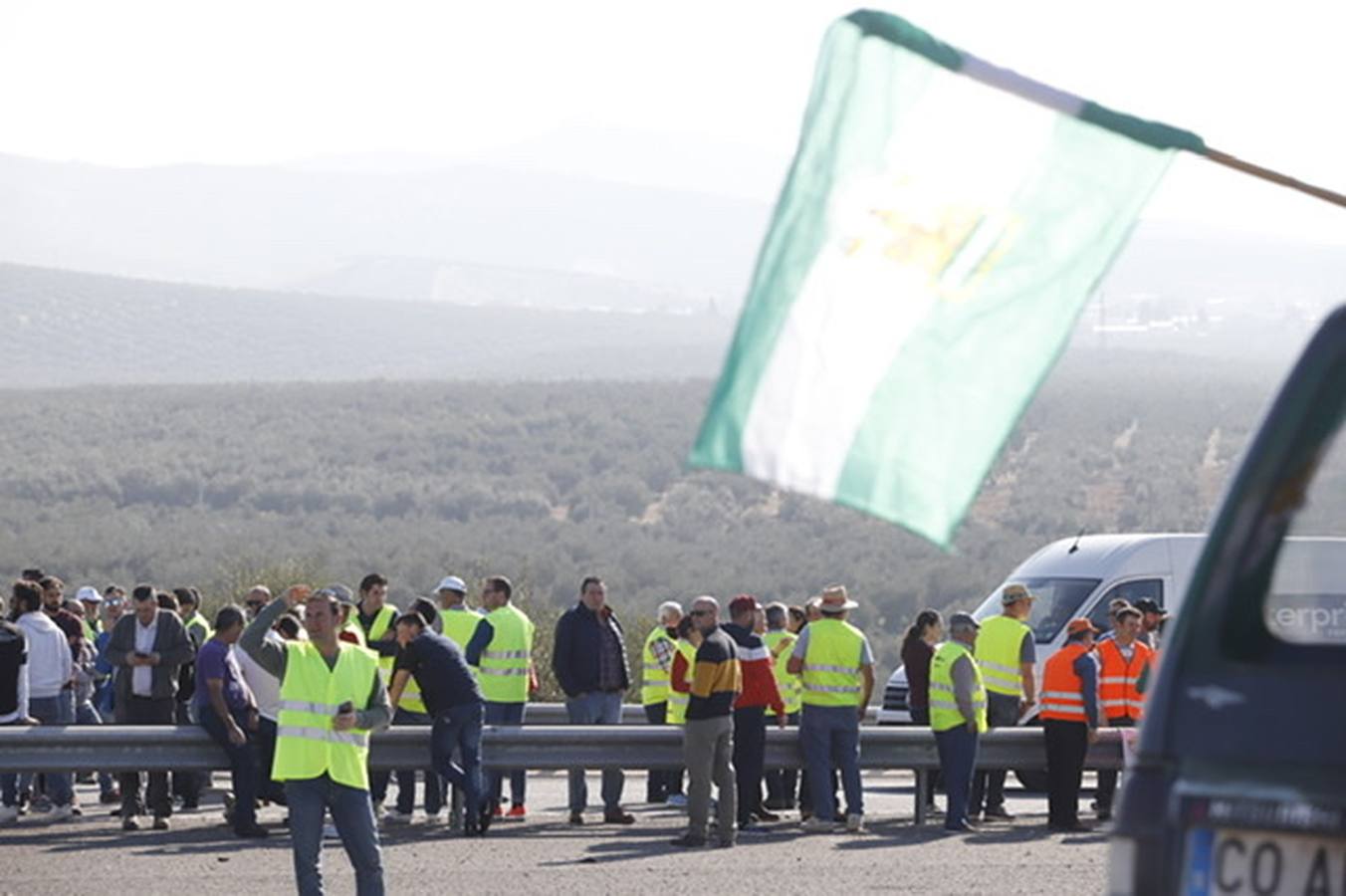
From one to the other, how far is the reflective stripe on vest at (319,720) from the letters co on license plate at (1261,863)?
7.11 metres

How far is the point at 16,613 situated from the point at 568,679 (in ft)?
13.8

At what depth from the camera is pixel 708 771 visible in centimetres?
1733

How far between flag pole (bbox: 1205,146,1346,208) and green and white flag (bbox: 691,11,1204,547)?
0.40ft

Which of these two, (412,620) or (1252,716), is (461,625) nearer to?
(412,620)

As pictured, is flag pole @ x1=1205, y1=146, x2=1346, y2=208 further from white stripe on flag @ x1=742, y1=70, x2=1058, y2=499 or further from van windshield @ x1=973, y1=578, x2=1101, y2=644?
van windshield @ x1=973, y1=578, x2=1101, y2=644

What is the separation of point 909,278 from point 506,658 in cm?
1342

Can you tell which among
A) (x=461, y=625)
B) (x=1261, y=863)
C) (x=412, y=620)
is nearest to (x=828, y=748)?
(x=461, y=625)

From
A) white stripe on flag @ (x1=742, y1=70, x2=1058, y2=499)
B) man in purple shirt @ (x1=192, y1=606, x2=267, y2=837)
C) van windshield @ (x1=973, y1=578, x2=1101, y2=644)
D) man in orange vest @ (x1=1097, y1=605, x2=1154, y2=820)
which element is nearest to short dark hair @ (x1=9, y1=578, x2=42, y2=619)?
man in purple shirt @ (x1=192, y1=606, x2=267, y2=837)

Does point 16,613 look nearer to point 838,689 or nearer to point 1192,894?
point 838,689

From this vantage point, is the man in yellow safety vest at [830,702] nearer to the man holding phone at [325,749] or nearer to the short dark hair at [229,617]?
the short dark hair at [229,617]

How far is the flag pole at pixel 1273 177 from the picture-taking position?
5738 millimetres

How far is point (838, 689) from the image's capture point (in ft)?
60.7

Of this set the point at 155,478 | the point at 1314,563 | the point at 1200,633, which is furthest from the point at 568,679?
the point at 155,478

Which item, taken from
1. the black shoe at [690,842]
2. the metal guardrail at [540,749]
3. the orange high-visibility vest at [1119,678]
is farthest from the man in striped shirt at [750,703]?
the orange high-visibility vest at [1119,678]
